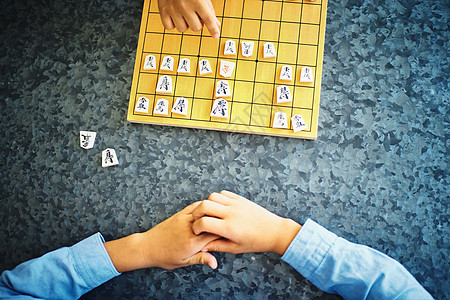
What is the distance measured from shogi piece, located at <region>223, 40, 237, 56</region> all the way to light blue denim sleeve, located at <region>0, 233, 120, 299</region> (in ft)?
2.16

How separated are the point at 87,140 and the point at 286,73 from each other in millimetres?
654

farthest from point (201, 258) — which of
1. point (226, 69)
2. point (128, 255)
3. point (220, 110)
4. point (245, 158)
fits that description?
point (226, 69)

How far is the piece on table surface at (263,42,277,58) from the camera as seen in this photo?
107 centimetres

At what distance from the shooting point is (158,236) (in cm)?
98

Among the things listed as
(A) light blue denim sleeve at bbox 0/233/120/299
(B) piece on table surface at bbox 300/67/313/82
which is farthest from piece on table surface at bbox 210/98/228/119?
(A) light blue denim sleeve at bbox 0/233/120/299

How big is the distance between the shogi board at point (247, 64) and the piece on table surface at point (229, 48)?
0.05 feet

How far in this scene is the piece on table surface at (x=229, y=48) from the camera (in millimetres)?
1083

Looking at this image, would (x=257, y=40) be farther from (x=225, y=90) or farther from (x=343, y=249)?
(x=343, y=249)

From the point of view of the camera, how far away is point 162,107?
1080 millimetres

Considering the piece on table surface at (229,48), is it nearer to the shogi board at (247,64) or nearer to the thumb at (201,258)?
the shogi board at (247,64)

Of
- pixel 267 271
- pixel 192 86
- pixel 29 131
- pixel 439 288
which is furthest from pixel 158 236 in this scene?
pixel 439 288

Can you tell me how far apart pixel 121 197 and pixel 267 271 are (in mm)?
495

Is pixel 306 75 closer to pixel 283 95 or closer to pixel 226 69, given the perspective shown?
pixel 283 95

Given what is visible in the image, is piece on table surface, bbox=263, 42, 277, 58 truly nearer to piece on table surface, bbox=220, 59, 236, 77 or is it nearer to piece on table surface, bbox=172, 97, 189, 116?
piece on table surface, bbox=220, 59, 236, 77
